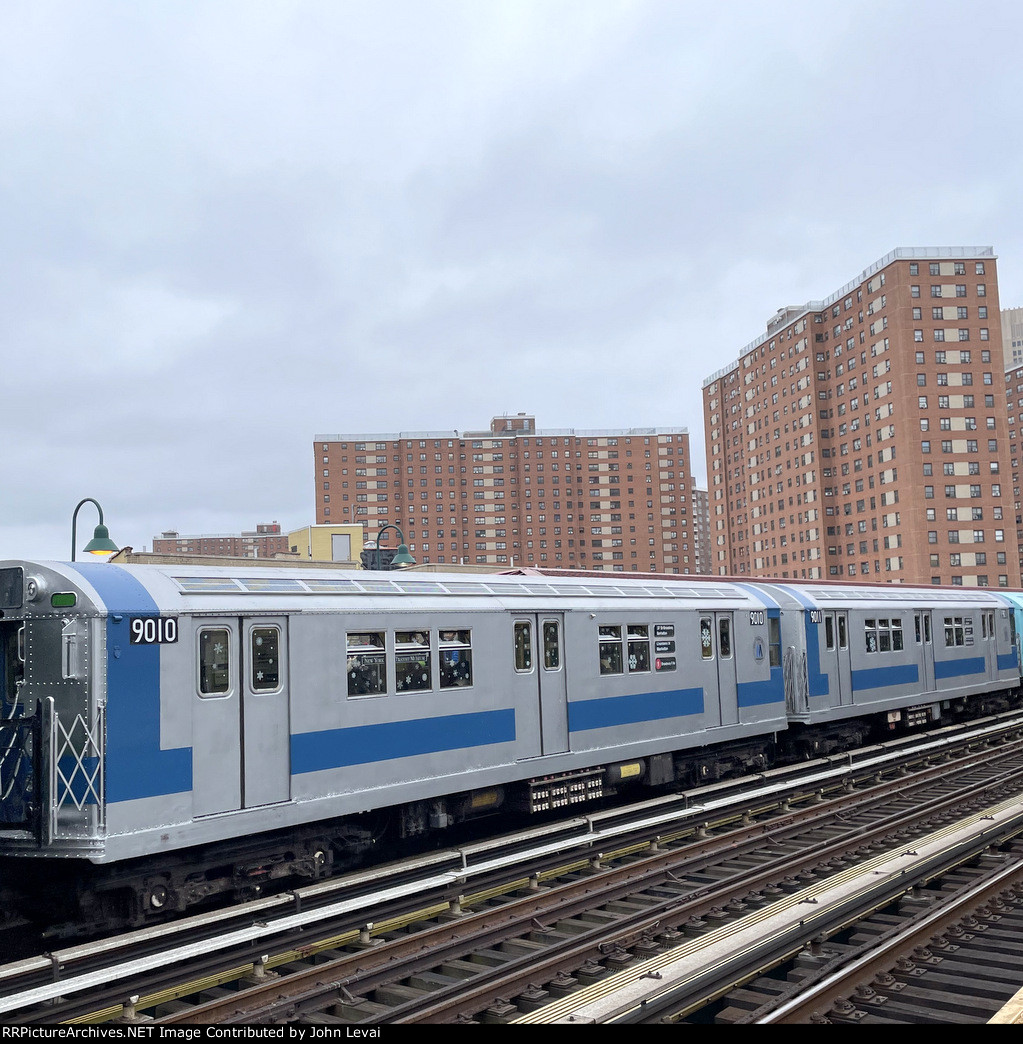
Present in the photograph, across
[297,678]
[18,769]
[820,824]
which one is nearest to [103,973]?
[18,769]

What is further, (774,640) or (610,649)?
(774,640)

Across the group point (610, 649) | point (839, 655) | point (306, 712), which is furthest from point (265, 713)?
point (839, 655)

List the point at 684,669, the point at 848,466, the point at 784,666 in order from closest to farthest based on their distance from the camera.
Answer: the point at 684,669 → the point at 784,666 → the point at 848,466

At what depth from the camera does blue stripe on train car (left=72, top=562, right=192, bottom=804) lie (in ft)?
30.0

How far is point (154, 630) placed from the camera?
962 centimetres

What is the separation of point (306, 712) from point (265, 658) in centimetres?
79

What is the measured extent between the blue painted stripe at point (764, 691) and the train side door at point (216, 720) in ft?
33.9

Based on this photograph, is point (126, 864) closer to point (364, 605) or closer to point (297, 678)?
point (297, 678)

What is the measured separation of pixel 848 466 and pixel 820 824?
88.0m

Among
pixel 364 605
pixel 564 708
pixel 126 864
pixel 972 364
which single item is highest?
pixel 972 364

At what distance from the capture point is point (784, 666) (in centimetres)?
1930

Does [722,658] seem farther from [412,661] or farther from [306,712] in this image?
[306,712]

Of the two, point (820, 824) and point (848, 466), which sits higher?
point (848, 466)

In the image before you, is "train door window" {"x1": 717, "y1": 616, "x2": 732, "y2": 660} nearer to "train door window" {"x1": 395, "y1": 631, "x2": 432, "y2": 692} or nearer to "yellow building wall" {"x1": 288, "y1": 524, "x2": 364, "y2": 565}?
"train door window" {"x1": 395, "y1": 631, "x2": 432, "y2": 692}
